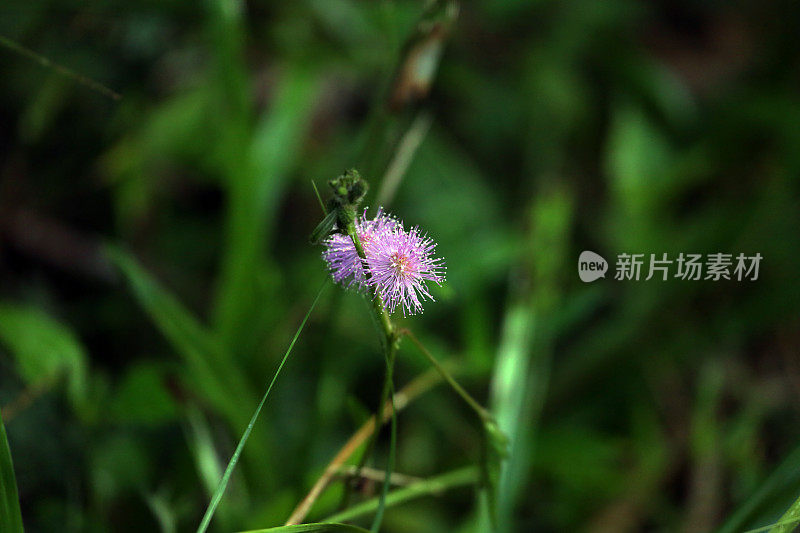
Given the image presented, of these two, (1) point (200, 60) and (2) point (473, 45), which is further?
(2) point (473, 45)

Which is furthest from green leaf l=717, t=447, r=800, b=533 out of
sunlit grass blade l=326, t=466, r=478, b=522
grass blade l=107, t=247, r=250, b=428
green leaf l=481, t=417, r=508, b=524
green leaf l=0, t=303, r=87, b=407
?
green leaf l=0, t=303, r=87, b=407

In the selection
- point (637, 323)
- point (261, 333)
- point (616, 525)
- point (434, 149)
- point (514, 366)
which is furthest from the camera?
point (434, 149)

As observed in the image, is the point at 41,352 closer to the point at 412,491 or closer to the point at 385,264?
the point at 412,491

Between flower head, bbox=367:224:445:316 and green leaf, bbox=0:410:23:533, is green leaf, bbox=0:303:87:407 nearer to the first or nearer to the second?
green leaf, bbox=0:410:23:533

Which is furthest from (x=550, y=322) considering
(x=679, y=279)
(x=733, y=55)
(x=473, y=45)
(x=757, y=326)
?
(x=733, y=55)

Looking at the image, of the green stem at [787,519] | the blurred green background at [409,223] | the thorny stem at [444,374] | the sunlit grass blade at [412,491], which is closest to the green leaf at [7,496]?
the blurred green background at [409,223]

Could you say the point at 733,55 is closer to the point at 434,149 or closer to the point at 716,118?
the point at 716,118

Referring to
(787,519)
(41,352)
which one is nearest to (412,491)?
(787,519)

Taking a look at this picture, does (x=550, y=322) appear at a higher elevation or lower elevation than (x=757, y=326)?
lower
